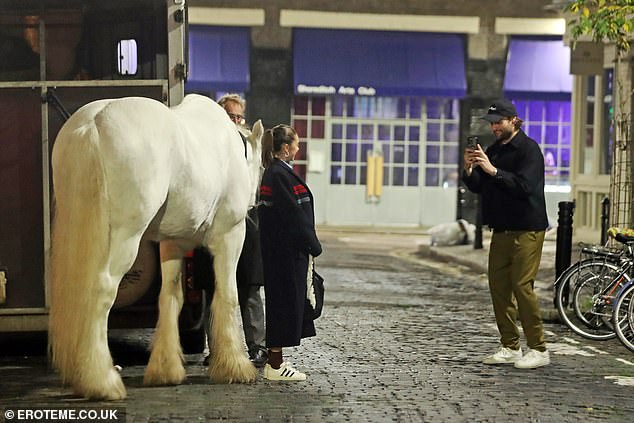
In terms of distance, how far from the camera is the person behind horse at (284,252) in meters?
8.45

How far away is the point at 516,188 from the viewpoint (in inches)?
367

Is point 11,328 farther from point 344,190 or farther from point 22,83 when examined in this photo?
point 344,190

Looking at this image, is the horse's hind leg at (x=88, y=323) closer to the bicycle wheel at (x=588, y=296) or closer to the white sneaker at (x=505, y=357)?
the white sneaker at (x=505, y=357)

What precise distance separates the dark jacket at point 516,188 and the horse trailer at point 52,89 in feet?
7.90

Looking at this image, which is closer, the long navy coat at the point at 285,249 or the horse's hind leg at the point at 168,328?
the horse's hind leg at the point at 168,328

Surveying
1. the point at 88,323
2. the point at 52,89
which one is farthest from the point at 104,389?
the point at 52,89

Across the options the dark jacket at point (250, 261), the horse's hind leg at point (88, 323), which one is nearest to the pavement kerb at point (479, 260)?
the dark jacket at point (250, 261)

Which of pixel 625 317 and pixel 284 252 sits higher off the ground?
pixel 284 252

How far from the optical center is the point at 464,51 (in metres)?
29.7

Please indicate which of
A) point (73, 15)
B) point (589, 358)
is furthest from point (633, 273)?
point (73, 15)

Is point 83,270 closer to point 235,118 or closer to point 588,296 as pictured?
point 235,118

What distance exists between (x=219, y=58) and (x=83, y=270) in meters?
22.1

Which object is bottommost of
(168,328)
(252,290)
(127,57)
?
(168,328)

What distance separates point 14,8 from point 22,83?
1.82ft
